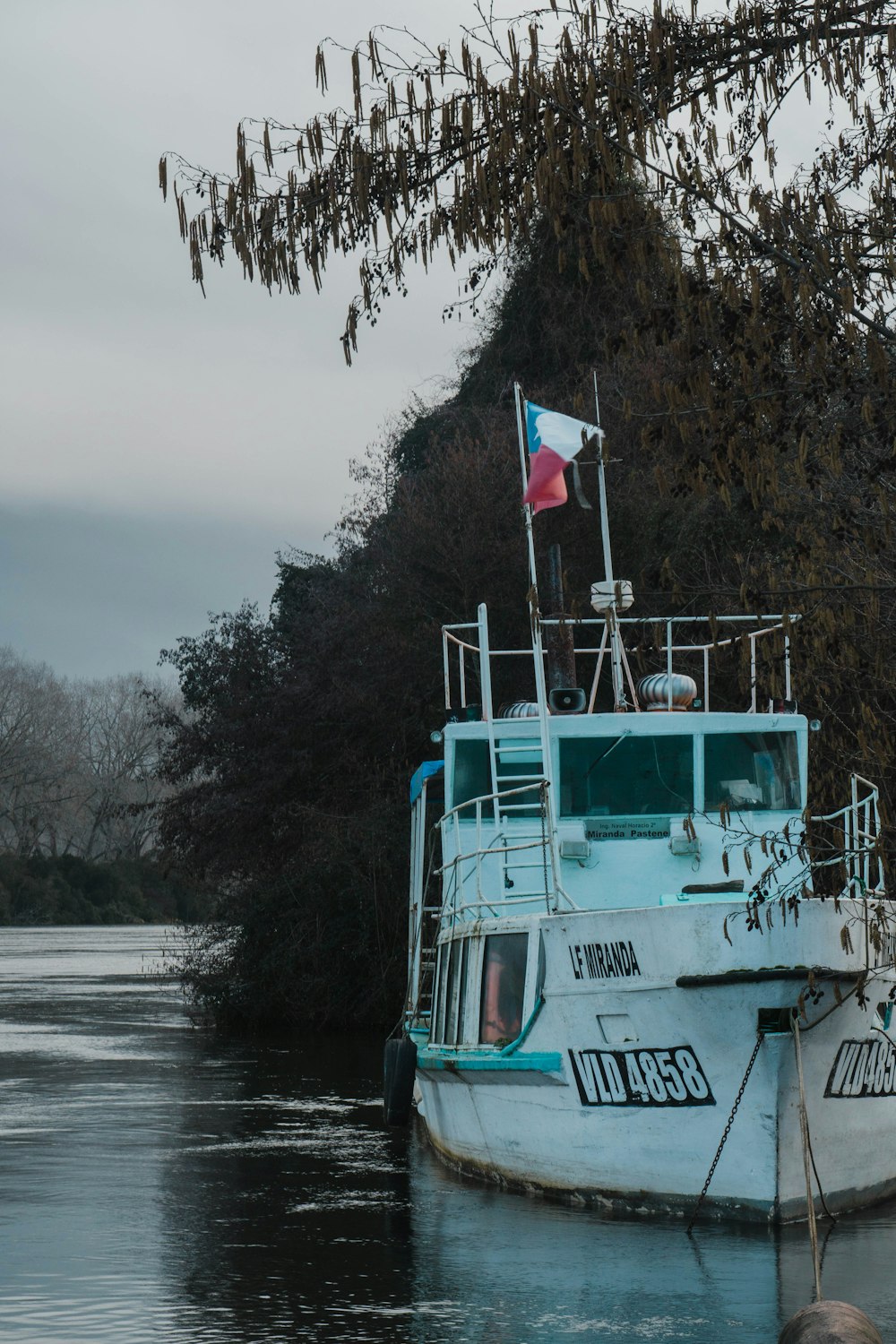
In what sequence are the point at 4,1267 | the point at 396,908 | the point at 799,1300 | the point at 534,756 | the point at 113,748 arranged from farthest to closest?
the point at 113,748 < the point at 396,908 < the point at 534,756 < the point at 4,1267 < the point at 799,1300

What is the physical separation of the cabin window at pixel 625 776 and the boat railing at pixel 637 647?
505mm

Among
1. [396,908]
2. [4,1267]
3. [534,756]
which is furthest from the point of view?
[396,908]

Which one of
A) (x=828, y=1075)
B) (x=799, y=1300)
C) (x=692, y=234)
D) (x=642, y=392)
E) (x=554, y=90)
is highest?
(x=642, y=392)

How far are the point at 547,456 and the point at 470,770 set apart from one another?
11.4 ft

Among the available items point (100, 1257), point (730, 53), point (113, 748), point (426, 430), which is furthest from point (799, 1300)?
point (113, 748)

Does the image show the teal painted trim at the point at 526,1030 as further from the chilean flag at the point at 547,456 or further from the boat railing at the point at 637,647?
the chilean flag at the point at 547,456

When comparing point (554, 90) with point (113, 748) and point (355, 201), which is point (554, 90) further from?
point (113, 748)

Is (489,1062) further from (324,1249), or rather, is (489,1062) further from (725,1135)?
(725,1135)

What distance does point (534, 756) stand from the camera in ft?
57.3

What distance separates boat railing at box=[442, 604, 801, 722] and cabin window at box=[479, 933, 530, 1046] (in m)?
2.57

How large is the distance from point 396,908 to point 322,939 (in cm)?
168

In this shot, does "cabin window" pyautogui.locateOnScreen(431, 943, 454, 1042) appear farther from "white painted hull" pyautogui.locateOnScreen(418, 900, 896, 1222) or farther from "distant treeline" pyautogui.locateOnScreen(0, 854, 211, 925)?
"distant treeline" pyautogui.locateOnScreen(0, 854, 211, 925)

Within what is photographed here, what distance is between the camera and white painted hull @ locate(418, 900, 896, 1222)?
41.8 ft

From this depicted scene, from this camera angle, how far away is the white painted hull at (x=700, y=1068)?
502 inches
